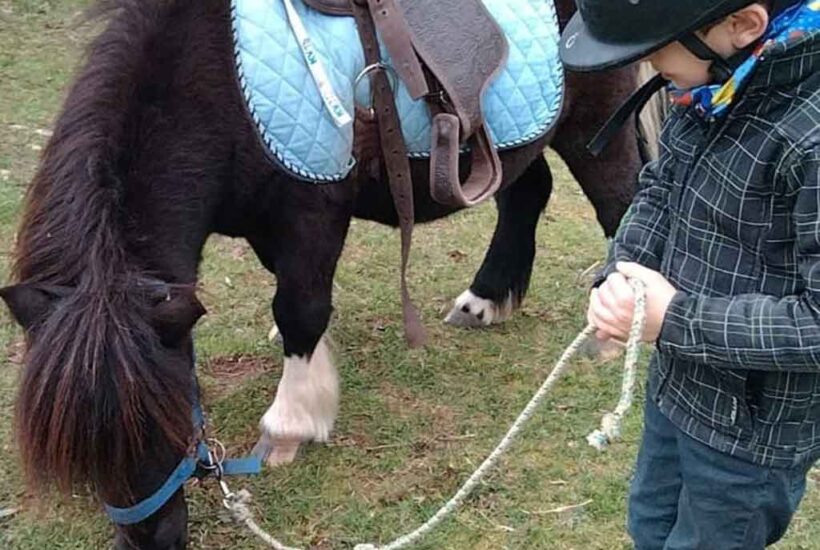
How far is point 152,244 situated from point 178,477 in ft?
1.60

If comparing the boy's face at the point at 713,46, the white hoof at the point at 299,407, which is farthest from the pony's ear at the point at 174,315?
the boy's face at the point at 713,46

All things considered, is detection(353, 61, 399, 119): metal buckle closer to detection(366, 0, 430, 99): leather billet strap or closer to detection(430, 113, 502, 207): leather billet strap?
detection(366, 0, 430, 99): leather billet strap

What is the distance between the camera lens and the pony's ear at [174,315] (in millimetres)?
2020

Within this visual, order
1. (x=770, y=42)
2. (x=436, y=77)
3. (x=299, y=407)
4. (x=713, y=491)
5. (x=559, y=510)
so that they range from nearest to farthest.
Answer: (x=770, y=42)
(x=713, y=491)
(x=436, y=77)
(x=559, y=510)
(x=299, y=407)

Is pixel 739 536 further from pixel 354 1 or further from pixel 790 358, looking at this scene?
pixel 354 1

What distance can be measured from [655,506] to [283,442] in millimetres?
1338

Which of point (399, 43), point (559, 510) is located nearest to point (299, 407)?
point (559, 510)

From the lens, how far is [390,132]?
2611mm

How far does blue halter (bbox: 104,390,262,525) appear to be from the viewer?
6.89ft

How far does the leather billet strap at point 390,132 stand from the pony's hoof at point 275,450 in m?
0.55

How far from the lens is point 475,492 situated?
9.36 feet

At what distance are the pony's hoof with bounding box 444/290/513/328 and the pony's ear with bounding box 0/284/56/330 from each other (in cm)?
195

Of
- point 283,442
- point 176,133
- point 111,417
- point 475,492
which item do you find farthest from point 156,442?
point 475,492

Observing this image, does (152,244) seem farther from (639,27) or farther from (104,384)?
(639,27)
